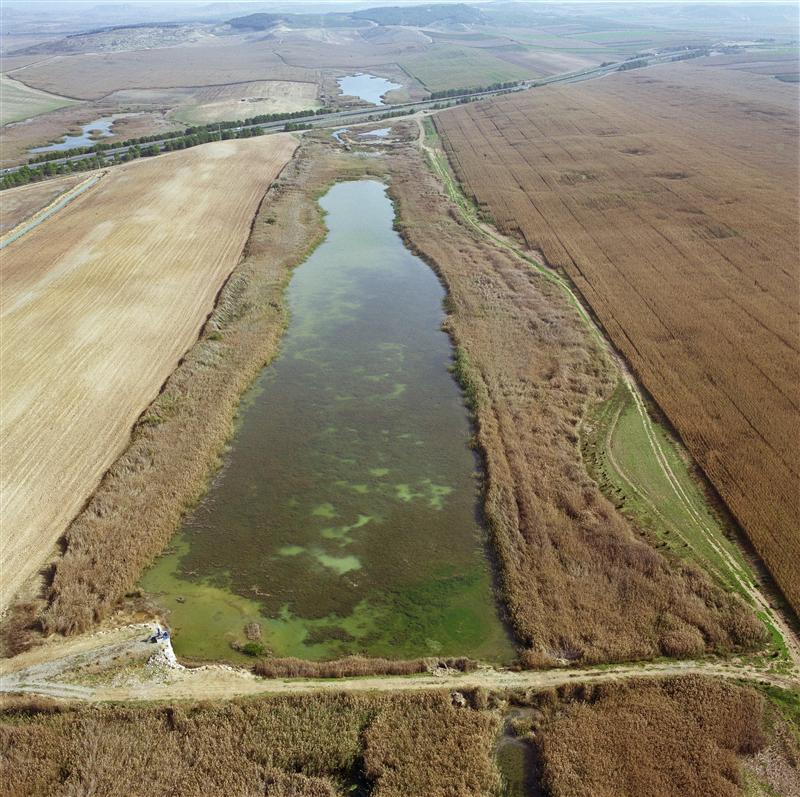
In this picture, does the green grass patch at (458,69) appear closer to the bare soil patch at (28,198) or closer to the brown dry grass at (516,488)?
the bare soil patch at (28,198)

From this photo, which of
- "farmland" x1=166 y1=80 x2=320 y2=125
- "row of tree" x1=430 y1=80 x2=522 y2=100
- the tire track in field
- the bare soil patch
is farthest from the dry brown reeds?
"row of tree" x1=430 y1=80 x2=522 y2=100

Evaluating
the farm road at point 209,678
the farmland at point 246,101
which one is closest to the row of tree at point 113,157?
the farmland at point 246,101

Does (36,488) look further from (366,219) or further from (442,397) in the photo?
(366,219)

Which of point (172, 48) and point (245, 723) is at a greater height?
point (245, 723)

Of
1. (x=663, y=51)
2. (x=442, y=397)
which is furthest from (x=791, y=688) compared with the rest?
(x=663, y=51)

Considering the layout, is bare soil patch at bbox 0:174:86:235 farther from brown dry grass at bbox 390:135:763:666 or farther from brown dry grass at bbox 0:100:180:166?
brown dry grass at bbox 390:135:763:666

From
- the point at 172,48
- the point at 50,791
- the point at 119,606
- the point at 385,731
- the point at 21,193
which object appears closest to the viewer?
the point at 50,791
